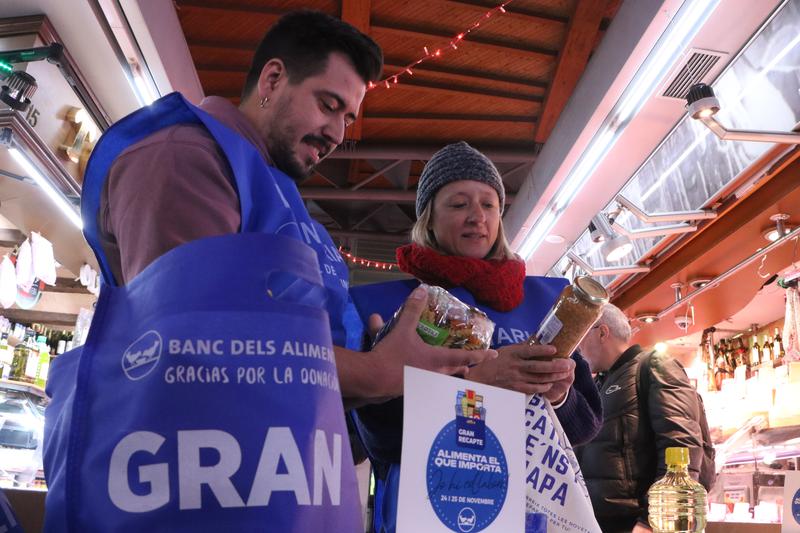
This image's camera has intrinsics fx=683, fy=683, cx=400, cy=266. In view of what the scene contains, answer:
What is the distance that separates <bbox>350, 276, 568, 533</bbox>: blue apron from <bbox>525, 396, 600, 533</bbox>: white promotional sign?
0.30m

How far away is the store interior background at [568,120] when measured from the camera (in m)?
3.22

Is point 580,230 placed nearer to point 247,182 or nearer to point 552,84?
point 552,84

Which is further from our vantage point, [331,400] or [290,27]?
[290,27]

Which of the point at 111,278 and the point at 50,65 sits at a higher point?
the point at 50,65

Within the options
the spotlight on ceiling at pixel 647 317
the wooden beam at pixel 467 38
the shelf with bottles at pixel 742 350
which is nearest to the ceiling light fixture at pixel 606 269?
the spotlight on ceiling at pixel 647 317

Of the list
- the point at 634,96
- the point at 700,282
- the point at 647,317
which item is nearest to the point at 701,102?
the point at 634,96

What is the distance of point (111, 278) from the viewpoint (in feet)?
2.66

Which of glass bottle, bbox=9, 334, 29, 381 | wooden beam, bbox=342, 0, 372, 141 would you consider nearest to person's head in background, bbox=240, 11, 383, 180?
wooden beam, bbox=342, 0, 372, 141

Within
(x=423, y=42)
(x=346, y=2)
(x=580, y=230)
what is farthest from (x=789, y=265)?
(x=346, y=2)

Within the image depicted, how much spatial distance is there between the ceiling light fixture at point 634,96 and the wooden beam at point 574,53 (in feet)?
2.88

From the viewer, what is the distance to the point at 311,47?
4.24 ft

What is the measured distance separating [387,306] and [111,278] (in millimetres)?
762

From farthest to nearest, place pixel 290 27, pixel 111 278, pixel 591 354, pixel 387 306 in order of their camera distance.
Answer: pixel 591 354, pixel 387 306, pixel 290 27, pixel 111 278

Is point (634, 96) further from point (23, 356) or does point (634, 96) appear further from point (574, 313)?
point (23, 356)
